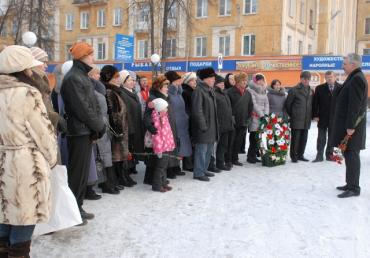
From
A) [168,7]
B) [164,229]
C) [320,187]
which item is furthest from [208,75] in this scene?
[168,7]

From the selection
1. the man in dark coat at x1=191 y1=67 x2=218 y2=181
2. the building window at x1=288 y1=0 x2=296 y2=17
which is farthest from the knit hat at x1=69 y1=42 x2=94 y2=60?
the building window at x1=288 y1=0 x2=296 y2=17

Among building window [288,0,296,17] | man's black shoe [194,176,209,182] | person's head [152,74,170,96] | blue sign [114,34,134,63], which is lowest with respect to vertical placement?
man's black shoe [194,176,209,182]

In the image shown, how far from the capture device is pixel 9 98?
9.77ft

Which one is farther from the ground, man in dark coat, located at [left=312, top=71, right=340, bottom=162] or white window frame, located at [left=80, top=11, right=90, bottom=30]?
white window frame, located at [left=80, top=11, right=90, bottom=30]

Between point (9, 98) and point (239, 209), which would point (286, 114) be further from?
point (9, 98)

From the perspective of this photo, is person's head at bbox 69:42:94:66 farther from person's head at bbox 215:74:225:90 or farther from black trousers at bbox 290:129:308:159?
black trousers at bbox 290:129:308:159

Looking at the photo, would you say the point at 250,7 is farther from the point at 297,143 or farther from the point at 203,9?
the point at 297,143

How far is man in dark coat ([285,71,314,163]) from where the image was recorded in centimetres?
870

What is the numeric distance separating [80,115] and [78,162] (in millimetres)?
507

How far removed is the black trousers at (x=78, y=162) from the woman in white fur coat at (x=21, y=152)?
1.24 meters

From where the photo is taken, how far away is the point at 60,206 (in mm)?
3604

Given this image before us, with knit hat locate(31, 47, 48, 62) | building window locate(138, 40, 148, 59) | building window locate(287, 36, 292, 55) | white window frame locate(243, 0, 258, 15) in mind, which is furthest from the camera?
building window locate(138, 40, 148, 59)

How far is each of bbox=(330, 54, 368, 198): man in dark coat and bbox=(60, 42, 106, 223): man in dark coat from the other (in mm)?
3282

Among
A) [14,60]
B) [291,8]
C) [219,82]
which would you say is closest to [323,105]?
[219,82]
